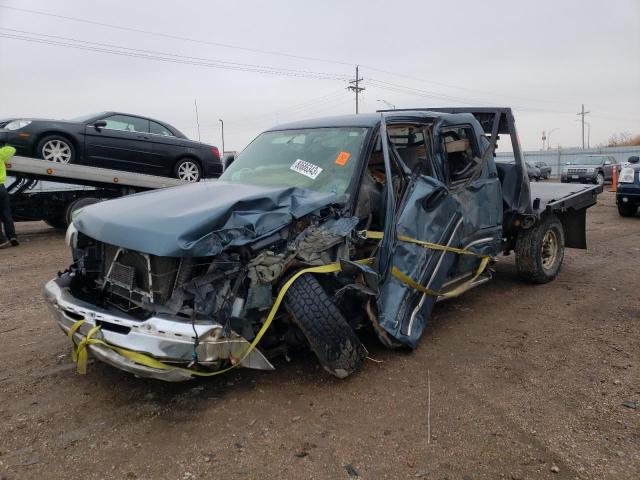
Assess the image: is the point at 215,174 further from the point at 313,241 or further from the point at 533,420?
the point at 533,420

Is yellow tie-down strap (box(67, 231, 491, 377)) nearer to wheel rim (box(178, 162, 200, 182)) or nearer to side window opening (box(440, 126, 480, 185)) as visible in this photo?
side window opening (box(440, 126, 480, 185))

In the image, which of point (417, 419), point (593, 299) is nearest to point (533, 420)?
point (417, 419)

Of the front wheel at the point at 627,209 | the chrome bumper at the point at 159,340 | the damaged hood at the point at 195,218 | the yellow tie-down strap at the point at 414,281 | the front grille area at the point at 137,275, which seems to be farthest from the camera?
the front wheel at the point at 627,209

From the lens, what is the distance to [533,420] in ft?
9.61

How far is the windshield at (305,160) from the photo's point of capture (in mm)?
3787

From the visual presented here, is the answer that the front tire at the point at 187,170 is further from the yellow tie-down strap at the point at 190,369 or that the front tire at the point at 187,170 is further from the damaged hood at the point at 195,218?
the yellow tie-down strap at the point at 190,369

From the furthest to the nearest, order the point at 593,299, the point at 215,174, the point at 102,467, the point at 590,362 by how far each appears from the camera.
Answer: the point at 215,174
the point at 593,299
the point at 590,362
the point at 102,467

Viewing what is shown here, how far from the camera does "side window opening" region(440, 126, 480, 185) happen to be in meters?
4.56

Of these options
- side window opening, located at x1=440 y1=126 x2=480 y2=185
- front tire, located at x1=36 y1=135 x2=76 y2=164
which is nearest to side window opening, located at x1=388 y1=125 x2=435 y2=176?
side window opening, located at x1=440 y1=126 x2=480 y2=185

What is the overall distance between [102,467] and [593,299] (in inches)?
193

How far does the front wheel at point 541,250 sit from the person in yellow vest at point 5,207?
26.5ft

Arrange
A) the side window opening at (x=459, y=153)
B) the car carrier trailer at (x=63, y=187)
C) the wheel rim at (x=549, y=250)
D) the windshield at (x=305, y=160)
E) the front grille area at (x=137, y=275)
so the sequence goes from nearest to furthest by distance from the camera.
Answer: the front grille area at (x=137, y=275) → the windshield at (x=305, y=160) → the side window opening at (x=459, y=153) → the wheel rim at (x=549, y=250) → the car carrier trailer at (x=63, y=187)

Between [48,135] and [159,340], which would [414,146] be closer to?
[159,340]

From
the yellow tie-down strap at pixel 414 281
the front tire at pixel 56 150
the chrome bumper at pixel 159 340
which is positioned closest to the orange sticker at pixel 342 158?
the yellow tie-down strap at pixel 414 281
